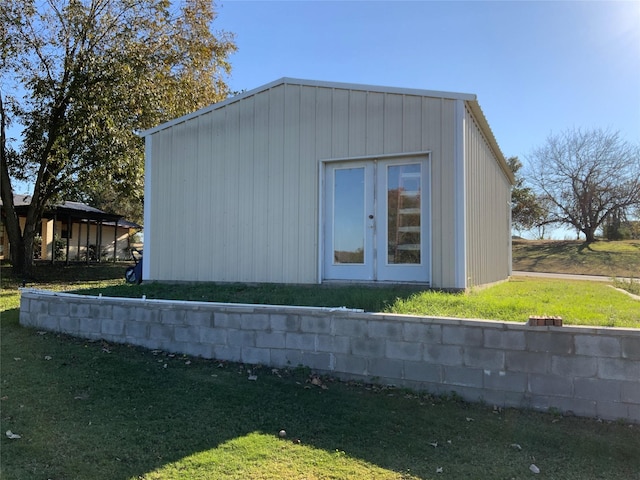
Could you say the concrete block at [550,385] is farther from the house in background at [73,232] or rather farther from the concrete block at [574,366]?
the house in background at [73,232]

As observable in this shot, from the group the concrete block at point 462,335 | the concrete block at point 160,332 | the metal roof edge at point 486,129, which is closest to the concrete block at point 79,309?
the concrete block at point 160,332

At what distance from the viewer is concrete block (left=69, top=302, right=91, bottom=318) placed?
602 cm

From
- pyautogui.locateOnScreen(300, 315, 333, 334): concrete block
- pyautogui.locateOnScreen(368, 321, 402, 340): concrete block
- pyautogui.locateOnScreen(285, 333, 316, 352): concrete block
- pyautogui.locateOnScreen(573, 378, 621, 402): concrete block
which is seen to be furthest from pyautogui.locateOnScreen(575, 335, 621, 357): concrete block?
pyautogui.locateOnScreen(285, 333, 316, 352): concrete block

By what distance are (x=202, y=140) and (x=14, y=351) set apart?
173 inches

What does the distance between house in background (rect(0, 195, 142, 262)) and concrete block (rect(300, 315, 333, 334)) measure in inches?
591

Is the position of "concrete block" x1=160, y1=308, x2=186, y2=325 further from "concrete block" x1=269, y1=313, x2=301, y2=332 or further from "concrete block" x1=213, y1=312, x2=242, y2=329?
"concrete block" x1=269, y1=313, x2=301, y2=332

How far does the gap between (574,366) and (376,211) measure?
3638mm

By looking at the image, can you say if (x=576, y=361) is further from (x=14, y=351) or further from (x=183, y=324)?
(x=14, y=351)

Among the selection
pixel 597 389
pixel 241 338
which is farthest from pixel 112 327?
pixel 597 389

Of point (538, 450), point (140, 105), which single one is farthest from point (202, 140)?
point (538, 450)

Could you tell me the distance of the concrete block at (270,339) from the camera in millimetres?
4797

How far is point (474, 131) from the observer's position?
739 cm

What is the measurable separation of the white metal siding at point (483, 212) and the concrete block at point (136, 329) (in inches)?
176

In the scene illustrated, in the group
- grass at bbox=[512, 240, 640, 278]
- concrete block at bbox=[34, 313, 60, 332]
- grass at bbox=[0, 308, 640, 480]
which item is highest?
grass at bbox=[512, 240, 640, 278]
